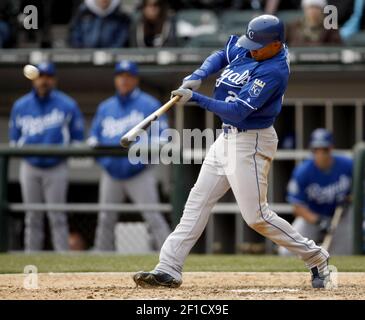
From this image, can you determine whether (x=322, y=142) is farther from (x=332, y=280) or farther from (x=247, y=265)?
(x=332, y=280)

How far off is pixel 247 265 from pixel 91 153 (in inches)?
94.8

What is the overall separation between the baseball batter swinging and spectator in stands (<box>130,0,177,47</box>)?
198 inches

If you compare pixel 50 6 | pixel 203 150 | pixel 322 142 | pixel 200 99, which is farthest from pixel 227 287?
pixel 50 6

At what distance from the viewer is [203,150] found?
36.7 feet

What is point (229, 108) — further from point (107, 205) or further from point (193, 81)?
point (107, 205)

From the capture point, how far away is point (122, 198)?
10.3 metres

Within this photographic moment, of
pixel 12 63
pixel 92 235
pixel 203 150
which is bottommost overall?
pixel 92 235

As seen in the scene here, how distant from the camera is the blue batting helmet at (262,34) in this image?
19.9ft

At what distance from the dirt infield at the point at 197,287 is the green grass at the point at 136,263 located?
382 millimetres

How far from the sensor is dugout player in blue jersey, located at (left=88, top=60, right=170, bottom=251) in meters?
10.0

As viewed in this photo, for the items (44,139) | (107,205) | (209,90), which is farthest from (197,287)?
(209,90)

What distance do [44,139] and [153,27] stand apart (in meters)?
1.88

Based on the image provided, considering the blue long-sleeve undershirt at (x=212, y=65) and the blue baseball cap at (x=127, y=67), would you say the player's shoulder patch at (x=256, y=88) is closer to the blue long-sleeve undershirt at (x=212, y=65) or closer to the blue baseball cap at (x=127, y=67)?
the blue long-sleeve undershirt at (x=212, y=65)

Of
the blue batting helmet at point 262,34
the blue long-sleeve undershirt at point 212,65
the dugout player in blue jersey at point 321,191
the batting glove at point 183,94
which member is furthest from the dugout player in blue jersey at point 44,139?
the blue batting helmet at point 262,34
